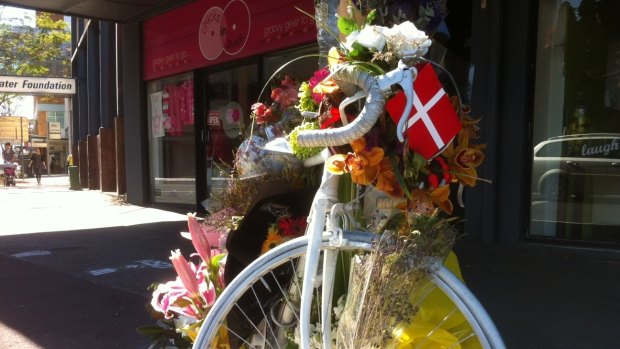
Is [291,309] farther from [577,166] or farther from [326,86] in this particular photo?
[577,166]

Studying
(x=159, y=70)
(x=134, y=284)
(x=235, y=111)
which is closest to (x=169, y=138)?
(x=159, y=70)

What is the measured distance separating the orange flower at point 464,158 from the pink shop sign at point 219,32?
5849 mm

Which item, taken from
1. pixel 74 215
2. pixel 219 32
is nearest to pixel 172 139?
pixel 74 215

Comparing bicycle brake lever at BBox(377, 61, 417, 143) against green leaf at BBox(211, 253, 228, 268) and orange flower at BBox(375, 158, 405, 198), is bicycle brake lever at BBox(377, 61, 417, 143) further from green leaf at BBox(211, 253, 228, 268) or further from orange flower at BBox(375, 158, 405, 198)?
green leaf at BBox(211, 253, 228, 268)

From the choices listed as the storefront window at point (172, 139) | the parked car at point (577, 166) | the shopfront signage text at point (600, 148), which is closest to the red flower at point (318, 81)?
the parked car at point (577, 166)

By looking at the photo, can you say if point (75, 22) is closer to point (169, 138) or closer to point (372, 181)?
point (169, 138)

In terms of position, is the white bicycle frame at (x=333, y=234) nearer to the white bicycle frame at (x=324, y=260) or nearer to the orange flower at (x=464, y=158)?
the white bicycle frame at (x=324, y=260)

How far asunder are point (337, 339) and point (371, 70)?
91 centimetres

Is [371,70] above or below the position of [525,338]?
above

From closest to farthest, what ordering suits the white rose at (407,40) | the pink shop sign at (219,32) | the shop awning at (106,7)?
1. the white rose at (407,40)
2. the pink shop sign at (219,32)
3. the shop awning at (106,7)

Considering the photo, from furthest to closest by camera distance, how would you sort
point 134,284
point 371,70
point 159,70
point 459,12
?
1. point 159,70
2. point 459,12
3. point 134,284
4. point 371,70

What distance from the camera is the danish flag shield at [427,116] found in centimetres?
176

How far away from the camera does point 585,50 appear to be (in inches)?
238

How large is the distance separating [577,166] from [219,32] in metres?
6.13
